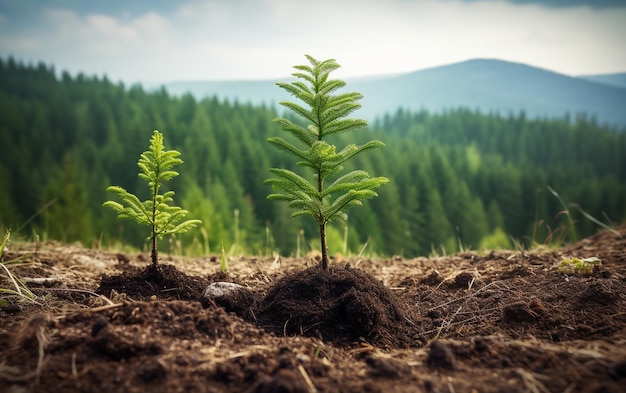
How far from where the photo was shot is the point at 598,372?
2400 millimetres

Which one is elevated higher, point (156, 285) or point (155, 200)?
point (155, 200)

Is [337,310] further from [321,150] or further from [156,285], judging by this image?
[156,285]

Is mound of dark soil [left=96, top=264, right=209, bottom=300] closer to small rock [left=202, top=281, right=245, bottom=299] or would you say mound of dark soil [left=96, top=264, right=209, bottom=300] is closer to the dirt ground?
the dirt ground

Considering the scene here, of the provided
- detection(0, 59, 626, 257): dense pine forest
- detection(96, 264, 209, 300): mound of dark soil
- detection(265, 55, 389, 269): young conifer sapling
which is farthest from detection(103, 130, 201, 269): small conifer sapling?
detection(0, 59, 626, 257): dense pine forest

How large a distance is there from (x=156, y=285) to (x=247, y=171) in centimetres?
7331

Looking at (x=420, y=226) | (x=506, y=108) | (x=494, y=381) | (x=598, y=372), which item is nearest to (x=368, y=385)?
(x=494, y=381)

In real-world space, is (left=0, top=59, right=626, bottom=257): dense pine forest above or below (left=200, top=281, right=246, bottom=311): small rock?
below

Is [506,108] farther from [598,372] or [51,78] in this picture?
[598,372]

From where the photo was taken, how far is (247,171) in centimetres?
7650

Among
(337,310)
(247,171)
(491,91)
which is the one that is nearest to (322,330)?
(337,310)

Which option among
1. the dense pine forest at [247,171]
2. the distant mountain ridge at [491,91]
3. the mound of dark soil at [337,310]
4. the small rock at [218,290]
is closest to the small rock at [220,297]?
the small rock at [218,290]

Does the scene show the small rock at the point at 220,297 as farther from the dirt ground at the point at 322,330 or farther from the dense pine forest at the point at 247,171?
the dense pine forest at the point at 247,171

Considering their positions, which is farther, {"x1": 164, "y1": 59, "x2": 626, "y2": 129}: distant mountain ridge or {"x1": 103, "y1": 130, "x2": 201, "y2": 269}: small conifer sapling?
{"x1": 164, "y1": 59, "x2": 626, "y2": 129}: distant mountain ridge

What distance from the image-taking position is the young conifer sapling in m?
3.64
